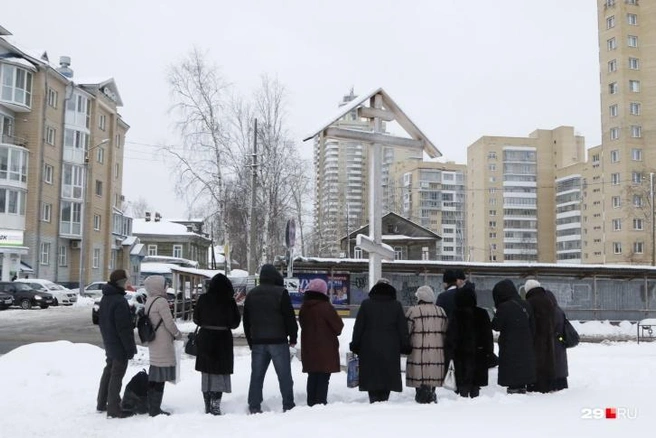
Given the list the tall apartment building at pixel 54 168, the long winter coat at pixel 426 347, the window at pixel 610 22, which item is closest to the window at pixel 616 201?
the window at pixel 610 22

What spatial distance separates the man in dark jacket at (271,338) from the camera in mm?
7672

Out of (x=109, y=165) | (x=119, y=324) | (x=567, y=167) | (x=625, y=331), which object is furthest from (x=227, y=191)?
(x=567, y=167)

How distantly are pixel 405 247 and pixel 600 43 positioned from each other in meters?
33.8

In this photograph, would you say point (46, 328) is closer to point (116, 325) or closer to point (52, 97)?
point (116, 325)

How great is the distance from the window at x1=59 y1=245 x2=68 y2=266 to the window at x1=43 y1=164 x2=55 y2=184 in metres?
5.37

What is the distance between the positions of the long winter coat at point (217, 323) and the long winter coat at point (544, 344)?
3834 mm

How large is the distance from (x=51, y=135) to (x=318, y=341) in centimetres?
4703

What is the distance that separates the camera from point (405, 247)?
51375mm

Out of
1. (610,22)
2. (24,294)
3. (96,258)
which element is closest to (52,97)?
(96,258)

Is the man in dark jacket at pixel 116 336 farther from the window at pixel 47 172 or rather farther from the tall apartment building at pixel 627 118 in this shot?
the tall apartment building at pixel 627 118

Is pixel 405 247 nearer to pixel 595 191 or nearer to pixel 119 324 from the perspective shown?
pixel 119 324

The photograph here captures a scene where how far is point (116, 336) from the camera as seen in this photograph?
766 cm

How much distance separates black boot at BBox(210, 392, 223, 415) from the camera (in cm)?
754

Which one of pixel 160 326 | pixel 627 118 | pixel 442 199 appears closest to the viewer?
Result: pixel 160 326
